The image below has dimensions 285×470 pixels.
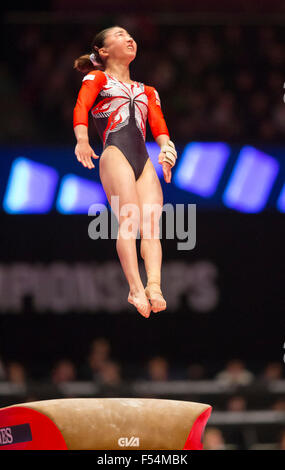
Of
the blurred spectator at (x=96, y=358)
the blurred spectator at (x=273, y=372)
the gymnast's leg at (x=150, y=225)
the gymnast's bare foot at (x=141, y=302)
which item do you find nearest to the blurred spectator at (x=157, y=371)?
the blurred spectator at (x=96, y=358)

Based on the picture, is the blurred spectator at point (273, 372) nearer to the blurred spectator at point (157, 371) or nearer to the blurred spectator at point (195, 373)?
the blurred spectator at point (195, 373)

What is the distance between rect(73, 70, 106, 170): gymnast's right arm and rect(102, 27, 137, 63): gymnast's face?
0.17 metres

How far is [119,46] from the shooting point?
429 cm

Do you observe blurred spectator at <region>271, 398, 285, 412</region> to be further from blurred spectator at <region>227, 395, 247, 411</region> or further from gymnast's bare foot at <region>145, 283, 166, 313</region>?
gymnast's bare foot at <region>145, 283, 166, 313</region>

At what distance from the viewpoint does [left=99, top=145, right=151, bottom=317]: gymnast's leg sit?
4000 mm

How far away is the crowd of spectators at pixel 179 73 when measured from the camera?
941cm

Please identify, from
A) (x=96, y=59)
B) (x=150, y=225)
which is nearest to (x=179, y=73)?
(x=96, y=59)

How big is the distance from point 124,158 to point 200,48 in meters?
6.15

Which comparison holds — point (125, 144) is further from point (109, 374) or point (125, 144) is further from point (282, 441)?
point (109, 374)

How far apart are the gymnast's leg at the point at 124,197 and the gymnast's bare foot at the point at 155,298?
0.05m

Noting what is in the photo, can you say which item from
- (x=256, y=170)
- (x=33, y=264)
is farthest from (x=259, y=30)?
(x=33, y=264)

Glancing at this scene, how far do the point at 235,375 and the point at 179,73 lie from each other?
13.5 ft

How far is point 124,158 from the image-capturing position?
414cm
